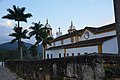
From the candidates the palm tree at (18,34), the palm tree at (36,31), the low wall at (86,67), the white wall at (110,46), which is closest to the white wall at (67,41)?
the palm tree at (36,31)

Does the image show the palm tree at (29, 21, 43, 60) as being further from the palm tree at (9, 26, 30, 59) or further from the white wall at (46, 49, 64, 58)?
the palm tree at (9, 26, 30, 59)

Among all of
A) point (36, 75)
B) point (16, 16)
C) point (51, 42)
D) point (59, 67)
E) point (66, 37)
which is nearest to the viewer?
point (59, 67)

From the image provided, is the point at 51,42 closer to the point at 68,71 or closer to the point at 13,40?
the point at 13,40

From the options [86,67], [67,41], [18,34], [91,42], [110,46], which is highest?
[18,34]

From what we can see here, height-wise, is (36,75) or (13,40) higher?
(13,40)

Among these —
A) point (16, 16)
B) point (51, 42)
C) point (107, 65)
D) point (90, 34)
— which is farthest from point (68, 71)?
point (51, 42)

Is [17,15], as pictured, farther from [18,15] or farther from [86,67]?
[86,67]

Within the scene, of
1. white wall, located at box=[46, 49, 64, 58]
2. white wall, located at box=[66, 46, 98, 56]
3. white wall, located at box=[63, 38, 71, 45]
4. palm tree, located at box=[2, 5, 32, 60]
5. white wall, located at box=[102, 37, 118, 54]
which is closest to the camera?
white wall, located at box=[102, 37, 118, 54]

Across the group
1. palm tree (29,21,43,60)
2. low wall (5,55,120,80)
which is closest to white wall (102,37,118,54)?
palm tree (29,21,43,60)

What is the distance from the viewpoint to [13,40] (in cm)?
4991

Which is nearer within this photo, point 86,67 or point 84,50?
point 86,67

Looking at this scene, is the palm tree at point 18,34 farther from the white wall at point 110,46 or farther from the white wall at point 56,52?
the white wall at point 110,46

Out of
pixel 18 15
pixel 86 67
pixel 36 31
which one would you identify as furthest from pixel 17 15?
pixel 86 67

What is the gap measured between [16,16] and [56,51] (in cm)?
1258
